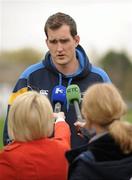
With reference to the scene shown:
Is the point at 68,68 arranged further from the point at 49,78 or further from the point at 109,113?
the point at 109,113

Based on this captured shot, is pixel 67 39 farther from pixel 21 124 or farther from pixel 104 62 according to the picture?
pixel 104 62

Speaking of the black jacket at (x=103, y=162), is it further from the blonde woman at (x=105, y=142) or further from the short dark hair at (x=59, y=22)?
the short dark hair at (x=59, y=22)

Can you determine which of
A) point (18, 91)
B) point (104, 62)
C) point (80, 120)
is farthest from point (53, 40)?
point (104, 62)

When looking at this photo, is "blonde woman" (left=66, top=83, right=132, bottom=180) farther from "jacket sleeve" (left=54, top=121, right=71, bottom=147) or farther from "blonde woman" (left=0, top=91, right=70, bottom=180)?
"jacket sleeve" (left=54, top=121, right=71, bottom=147)

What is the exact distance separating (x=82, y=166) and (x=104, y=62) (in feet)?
210

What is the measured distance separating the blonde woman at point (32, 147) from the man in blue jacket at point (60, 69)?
1.44m

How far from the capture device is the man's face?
20.8ft

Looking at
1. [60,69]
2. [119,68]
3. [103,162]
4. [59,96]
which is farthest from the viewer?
[119,68]

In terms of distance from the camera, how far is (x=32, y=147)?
4.80 meters

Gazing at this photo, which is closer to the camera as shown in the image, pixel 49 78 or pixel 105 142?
pixel 105 142

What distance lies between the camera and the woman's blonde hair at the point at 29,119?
475cm

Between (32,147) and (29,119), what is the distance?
0.67 feet

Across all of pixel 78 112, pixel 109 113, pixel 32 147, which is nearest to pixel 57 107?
pixel 78 112

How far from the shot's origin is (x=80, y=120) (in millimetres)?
5254
